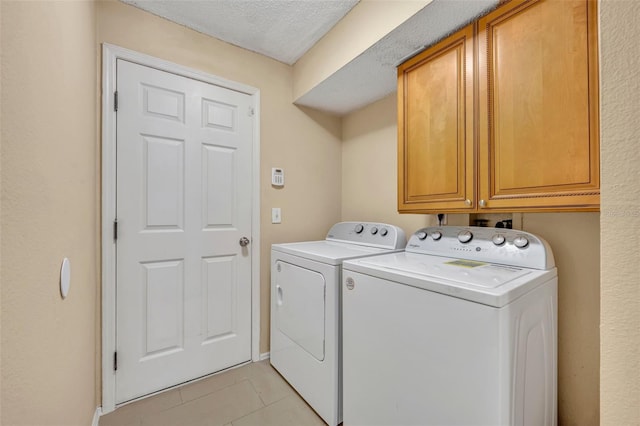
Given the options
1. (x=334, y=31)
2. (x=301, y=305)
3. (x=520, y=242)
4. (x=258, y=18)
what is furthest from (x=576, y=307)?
(x=258, y=18)

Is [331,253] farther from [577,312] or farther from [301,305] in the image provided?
[577,312]

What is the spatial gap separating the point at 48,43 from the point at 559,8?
1.73 meters

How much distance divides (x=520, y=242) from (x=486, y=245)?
0.14 meters

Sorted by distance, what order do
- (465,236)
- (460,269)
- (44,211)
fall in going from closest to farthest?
1. (44,211)
2. (460,269)
3. (465,236)

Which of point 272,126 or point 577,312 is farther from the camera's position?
point 272,126

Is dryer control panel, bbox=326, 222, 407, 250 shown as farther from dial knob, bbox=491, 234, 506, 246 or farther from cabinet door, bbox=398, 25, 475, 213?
dial knob, bbox=491, 234, 506, 246

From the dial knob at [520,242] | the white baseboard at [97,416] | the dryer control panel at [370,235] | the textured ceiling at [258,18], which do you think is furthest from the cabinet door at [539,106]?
the white baseboard at [97,416]

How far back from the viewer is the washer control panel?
1158 millimetres

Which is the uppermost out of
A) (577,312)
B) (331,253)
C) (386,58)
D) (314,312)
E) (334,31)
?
(334,31)

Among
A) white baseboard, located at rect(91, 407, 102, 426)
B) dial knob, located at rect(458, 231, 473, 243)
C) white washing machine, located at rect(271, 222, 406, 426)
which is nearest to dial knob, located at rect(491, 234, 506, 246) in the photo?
dial knob, located at rect(458, 231, 473, 243)

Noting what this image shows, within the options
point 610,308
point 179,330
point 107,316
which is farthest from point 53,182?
point 610,308

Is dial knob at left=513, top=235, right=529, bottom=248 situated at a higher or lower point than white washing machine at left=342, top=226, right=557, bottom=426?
higher

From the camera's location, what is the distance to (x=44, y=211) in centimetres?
75

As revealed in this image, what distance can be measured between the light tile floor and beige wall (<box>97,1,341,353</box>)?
38cm
